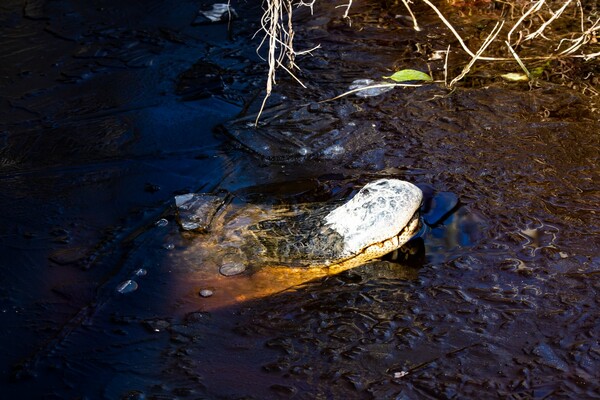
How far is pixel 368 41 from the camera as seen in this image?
515 centimetres

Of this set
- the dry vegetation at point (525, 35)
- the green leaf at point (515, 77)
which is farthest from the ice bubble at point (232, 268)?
the green leaf at point (515, 77)

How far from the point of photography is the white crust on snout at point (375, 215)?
10.1ft

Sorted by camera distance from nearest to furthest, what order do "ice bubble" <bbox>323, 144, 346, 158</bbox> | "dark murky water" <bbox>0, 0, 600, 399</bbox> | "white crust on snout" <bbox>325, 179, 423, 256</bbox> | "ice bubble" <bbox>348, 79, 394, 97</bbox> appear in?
"dark murky water" <bbox>0, 0, 600, 399</bbox> → "white crust on snout" <bbox>325, 179, 423, 256</bbox> → "ice bubble" <bbox>323, 144, 346, 158</bbox> → "ice bubble" <bbox>348, 79, 394, 97</bbox>


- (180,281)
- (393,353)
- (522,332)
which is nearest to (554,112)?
(522,332)

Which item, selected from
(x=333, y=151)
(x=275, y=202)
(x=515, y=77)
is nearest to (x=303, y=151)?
(x=333, y=151)

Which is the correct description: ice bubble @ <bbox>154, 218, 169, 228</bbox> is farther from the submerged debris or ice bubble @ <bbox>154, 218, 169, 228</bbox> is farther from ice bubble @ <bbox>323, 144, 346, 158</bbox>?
the submerged debris

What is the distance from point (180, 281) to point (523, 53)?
120 inches

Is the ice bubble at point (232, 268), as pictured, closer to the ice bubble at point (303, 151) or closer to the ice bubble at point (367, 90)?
the ice bubble at point (303, 151)

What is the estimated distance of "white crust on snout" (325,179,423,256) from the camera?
10.1 ft

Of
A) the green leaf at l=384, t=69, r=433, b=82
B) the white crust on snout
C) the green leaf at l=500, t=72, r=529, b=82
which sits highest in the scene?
the green leaf at l=384, t=69, r=433, b=82

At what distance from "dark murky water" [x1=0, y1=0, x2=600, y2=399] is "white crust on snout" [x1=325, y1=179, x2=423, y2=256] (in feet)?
0.52

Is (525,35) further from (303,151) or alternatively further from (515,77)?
(303,151)

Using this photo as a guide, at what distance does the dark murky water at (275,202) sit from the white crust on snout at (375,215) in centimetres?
16

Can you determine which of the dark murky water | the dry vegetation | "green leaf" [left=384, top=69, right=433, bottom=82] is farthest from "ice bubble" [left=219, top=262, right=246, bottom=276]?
"green leaf" [left=384, top=69, right=433, bottom=82]
